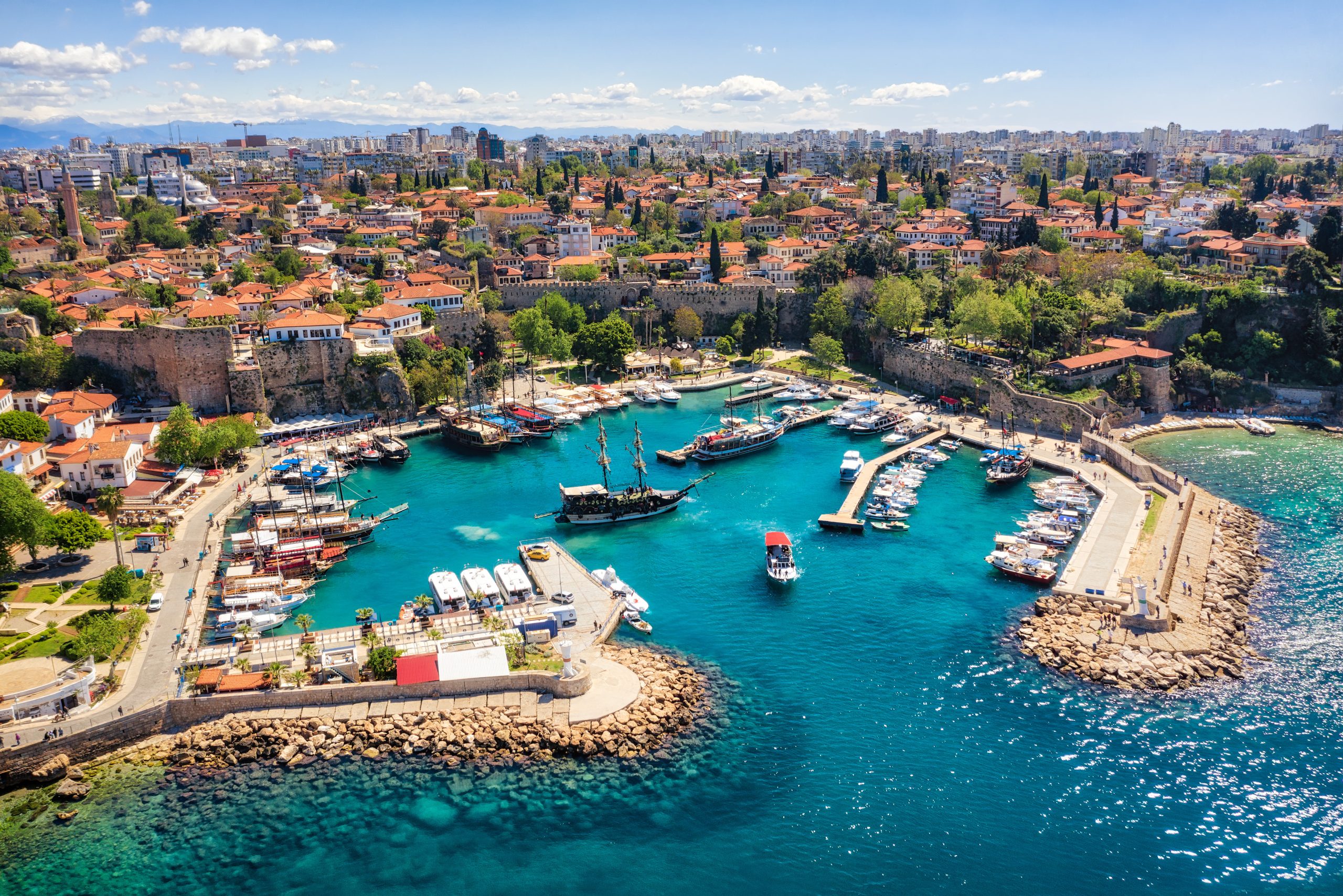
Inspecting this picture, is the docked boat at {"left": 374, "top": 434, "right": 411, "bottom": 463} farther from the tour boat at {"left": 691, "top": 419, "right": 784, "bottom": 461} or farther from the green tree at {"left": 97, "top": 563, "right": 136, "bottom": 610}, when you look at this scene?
the green tree at {"left": 97, "top": 563, "right": 136, "bottom": 610}

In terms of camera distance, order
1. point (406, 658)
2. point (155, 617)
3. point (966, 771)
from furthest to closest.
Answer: point (155, 617), point (406, 658), point (966, 771)

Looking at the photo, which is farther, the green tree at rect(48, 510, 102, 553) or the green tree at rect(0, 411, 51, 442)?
the green tree at rect(0, 411, 51, 442)

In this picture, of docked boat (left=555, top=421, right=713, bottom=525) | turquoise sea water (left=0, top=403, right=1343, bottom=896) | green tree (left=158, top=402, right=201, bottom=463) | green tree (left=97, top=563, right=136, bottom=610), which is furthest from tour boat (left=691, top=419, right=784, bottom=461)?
green tree (left=97, top=563, right=136, bottom=610)

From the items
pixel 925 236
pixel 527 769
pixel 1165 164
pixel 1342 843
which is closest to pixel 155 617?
pixel 527 769

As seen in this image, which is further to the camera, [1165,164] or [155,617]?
[1165,164]

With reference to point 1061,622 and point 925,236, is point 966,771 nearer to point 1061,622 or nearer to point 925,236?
point 1061,622

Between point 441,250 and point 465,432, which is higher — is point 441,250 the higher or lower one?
the higher one
